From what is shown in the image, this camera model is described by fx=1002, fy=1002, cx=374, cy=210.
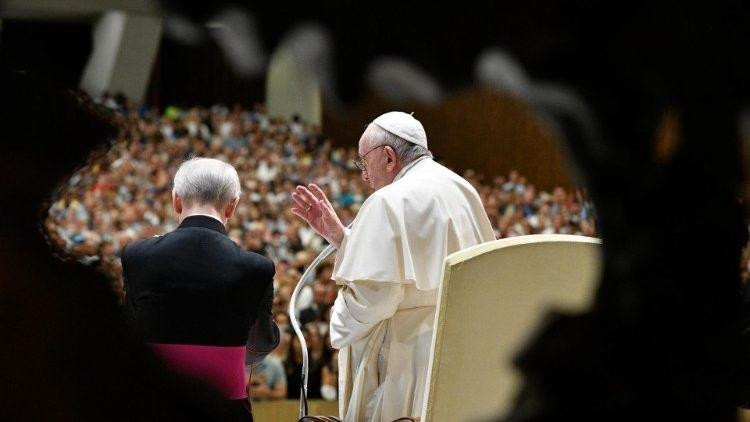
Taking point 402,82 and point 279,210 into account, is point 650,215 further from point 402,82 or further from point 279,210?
point 279,210

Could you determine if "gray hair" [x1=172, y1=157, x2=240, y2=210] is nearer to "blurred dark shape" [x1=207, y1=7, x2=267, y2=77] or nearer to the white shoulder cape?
the white shoulder cape

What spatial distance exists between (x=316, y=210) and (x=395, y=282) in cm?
27

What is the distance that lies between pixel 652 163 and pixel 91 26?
0.75 ft

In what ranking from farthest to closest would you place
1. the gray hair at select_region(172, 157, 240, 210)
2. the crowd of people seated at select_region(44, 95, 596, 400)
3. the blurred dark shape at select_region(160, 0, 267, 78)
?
the crowd of people seated at select_region(44, 95, 596, 400), the gray hair at select_region(172, 157, 240, 210), the blurred dark shape at select_region(160, 0, 267, 78)

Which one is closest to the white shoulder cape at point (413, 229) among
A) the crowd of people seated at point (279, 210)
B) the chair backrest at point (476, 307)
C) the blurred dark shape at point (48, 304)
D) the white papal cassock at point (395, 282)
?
the white papal cassock at point (395, 282)

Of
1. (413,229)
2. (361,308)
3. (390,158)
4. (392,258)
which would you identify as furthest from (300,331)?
(390,158)

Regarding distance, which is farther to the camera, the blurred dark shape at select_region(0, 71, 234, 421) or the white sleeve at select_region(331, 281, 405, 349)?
the white sleeve at select_region(331, 281, 405, 349)

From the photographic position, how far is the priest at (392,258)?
242 cm

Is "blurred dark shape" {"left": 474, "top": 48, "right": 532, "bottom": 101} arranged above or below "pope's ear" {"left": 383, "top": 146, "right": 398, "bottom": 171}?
below

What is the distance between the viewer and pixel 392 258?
2.44 meters

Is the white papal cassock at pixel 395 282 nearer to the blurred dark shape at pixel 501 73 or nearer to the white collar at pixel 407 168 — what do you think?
the white collar at pixel 407 168

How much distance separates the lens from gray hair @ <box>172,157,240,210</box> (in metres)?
1.93

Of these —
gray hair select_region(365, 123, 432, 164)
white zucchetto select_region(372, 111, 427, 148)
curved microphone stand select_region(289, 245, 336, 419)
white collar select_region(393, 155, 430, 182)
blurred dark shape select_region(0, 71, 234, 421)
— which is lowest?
curved microphone stand select_region(289, 245, 336, 419)

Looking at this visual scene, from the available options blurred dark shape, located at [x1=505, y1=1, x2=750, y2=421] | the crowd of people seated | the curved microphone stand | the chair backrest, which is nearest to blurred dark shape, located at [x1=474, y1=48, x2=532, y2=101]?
blurred dark shape, located at [x1=505, y1=1, x2=750, y2=421]
